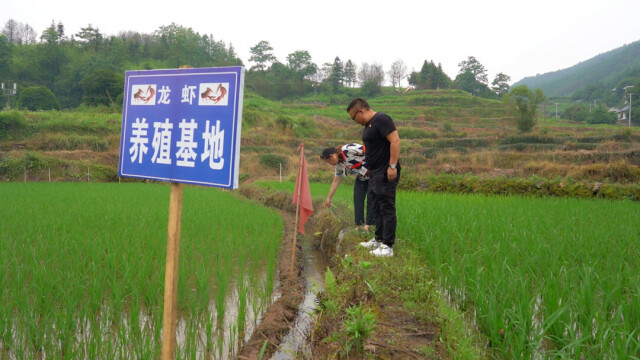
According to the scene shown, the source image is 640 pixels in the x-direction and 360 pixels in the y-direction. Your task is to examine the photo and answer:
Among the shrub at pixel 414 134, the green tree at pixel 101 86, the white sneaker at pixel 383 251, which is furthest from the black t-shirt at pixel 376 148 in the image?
the green tree at pixel 101 86

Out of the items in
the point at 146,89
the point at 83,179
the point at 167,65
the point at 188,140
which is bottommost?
the point at 83,179

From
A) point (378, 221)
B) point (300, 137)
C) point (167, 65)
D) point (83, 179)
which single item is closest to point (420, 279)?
point (378, 221)

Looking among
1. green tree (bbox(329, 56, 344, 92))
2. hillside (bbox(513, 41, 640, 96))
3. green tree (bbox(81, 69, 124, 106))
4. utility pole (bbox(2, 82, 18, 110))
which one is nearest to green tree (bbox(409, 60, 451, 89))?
green tree (bbox(329, 56, 344, 92))

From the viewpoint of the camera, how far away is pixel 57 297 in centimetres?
247

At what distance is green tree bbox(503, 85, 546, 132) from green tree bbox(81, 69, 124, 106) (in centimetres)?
3082

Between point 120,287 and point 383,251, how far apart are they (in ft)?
6.65

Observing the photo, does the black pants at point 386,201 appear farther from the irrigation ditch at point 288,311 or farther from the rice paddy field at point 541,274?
the irrigation ditch at point 288,311

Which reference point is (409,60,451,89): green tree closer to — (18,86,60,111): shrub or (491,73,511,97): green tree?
(491,73,511,97): green tree

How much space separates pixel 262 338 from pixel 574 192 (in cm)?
771

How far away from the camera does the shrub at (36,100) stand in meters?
31.0

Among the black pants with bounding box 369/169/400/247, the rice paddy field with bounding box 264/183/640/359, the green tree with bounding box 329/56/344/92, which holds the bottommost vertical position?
the rice paddy field with bounding box 264/183/640/359

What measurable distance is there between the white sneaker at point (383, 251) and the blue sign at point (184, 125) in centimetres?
199

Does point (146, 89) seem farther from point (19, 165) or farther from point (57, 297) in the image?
point (19, 165)

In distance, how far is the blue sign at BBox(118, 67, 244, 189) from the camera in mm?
1650
